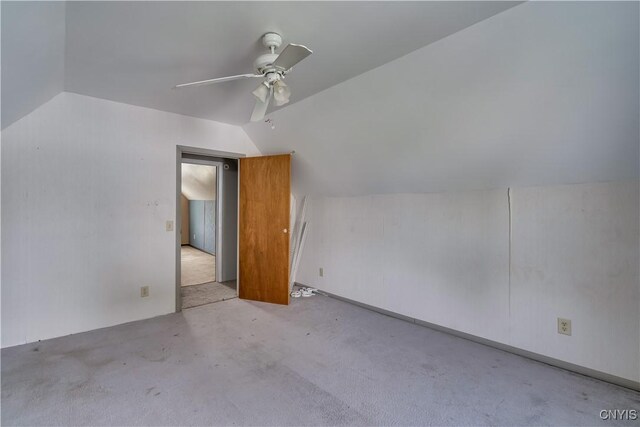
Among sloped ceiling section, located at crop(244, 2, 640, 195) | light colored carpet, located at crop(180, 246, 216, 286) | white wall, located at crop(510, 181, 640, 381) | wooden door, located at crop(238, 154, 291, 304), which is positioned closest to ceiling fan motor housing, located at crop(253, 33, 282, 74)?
sloped ceiling section, located at crop(244, 2, 640, 195)

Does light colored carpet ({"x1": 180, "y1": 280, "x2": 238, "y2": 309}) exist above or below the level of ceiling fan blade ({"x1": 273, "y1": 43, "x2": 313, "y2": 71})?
below

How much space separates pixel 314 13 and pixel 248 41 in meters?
0.50

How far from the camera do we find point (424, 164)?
2.72m

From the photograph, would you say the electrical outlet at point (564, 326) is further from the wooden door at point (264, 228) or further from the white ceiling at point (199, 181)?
the white ceiling at point (199, 181)

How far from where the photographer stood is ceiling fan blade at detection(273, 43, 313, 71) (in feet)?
4.96

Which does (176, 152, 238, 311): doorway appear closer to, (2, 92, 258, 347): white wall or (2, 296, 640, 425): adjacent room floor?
(2, 92, 258, 347): white wall

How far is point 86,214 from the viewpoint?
111 inches

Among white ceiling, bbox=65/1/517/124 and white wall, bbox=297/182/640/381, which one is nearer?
white ceiling, bbox=65/1/517/124

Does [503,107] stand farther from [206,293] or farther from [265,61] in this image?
[206,293]

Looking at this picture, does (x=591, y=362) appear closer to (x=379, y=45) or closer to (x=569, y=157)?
(x=569, y=157)

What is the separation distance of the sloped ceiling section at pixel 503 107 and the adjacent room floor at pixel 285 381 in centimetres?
148

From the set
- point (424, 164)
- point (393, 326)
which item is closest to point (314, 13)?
point (424, 164)

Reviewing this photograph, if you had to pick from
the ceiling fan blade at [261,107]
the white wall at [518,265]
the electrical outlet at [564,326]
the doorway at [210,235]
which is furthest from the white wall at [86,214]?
the electrical outlet at [564,326]

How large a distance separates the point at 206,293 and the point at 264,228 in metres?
1.33
